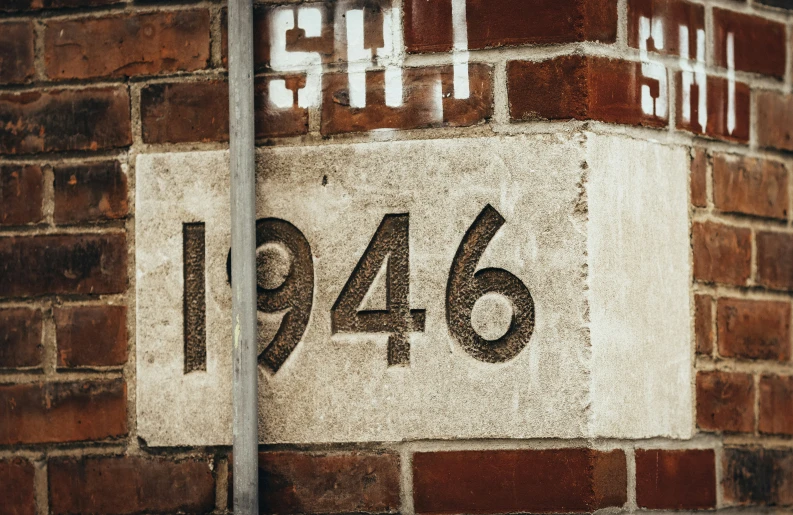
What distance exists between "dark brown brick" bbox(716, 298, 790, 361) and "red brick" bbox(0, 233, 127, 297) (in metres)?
0.92

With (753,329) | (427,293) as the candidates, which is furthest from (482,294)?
(753,329)

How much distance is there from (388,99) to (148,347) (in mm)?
505

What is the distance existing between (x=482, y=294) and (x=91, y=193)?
607 mm

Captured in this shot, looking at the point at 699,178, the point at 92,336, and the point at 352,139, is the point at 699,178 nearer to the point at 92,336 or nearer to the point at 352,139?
the point at 352,139

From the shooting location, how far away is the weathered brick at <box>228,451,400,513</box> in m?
1.31

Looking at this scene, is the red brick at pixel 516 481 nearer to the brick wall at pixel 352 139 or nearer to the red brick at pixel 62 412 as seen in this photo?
the brick wall at pixel 352 139

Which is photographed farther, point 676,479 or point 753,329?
point 753,329

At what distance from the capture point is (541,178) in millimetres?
1313

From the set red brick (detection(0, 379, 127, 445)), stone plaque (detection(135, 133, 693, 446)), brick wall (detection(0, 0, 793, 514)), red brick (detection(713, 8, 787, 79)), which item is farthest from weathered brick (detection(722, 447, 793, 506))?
red brick (detection(0, 379, 127, 445))

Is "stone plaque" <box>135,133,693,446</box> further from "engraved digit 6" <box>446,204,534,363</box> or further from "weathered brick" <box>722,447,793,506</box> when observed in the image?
"weathered brick" <box>722,447,793,506</box>

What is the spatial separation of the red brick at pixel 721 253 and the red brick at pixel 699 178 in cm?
4

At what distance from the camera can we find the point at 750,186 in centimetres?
150

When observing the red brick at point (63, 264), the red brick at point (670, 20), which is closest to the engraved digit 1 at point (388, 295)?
the red brick at point (63, 264)

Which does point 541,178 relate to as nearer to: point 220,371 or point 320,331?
point 320,331
